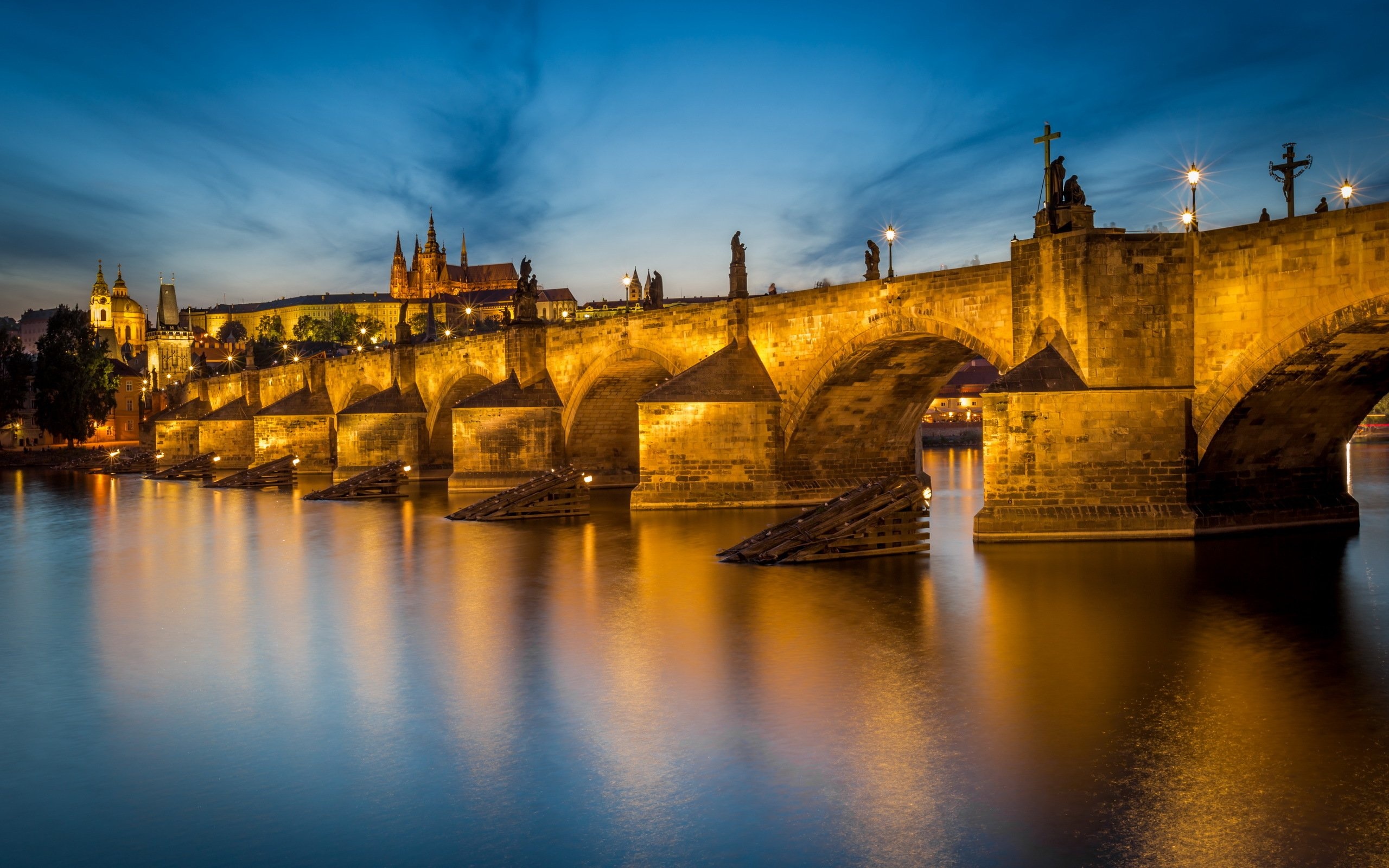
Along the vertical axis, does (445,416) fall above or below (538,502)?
above

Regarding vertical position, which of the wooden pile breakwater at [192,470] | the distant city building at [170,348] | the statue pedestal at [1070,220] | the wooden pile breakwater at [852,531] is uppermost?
the distant city building at [170,348]

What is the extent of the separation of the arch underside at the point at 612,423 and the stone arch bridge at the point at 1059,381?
139mm

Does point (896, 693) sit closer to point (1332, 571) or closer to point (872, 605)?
point (872, 605)

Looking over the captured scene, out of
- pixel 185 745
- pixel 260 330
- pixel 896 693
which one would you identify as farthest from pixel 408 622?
pixel 260 330

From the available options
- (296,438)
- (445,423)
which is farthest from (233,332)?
(445,423)

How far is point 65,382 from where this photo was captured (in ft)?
225

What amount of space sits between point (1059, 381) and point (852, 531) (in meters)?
4.21

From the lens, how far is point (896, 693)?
9094 mm

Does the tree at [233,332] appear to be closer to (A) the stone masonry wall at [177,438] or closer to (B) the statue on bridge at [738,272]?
(A) the stone masonry wall at [177,438]

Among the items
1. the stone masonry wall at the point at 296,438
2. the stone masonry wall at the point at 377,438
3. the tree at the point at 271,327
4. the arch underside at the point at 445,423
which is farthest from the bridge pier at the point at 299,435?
the tree at the point at 271,327

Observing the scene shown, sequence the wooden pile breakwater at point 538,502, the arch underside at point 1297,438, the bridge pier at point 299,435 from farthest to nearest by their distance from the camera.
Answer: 1. the bridge pier at point 299,435
2. the wooden pile breakwater at point 538,502
3. the arch underside at point 1297,438

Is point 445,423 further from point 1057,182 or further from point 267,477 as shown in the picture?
point 1057,182

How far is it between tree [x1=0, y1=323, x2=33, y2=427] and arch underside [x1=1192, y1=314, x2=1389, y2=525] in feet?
232

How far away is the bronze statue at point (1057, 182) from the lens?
18.1m
